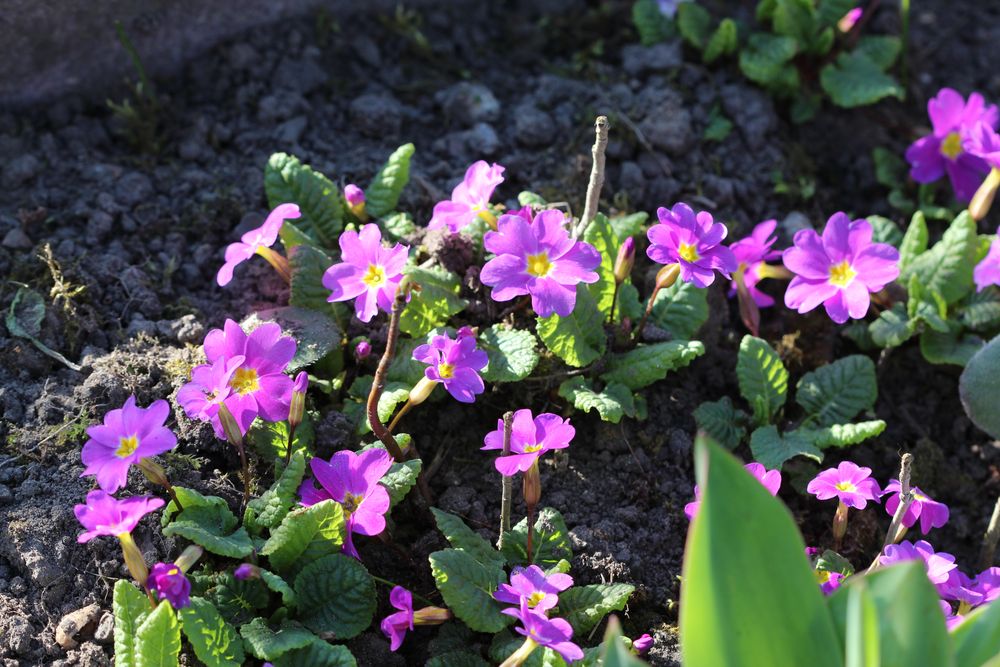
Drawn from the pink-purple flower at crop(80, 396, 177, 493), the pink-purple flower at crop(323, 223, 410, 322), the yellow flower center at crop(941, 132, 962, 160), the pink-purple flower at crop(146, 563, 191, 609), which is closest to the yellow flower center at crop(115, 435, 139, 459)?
the pink-purple flower at crop(80, 396, 177, 493)

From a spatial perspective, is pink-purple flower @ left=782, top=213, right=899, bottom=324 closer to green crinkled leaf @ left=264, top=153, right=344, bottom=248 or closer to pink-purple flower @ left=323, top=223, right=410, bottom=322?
pink-purple flower @ left=323, top=223, right=410, bottom=322

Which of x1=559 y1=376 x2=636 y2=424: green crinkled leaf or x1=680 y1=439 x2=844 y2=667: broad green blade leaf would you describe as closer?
x1=680 y1=439 x2=844 y2=667: broad green blade leaf

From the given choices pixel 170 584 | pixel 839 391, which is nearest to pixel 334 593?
pixel 170 584

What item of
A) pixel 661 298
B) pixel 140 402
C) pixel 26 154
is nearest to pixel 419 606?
pixel 140 402

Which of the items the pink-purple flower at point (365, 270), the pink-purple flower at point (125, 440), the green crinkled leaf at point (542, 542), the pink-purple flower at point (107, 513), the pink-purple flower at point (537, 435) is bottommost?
the green crinkled leaf at point (542, 542)

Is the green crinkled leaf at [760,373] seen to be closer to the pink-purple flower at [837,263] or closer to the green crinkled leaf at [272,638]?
the pink-purple flower at [837,263]

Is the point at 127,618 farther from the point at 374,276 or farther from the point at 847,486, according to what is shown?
the point at 847,486

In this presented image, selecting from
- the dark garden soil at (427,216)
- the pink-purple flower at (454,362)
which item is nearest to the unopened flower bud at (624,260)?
the dark garden soil at (427,216)
